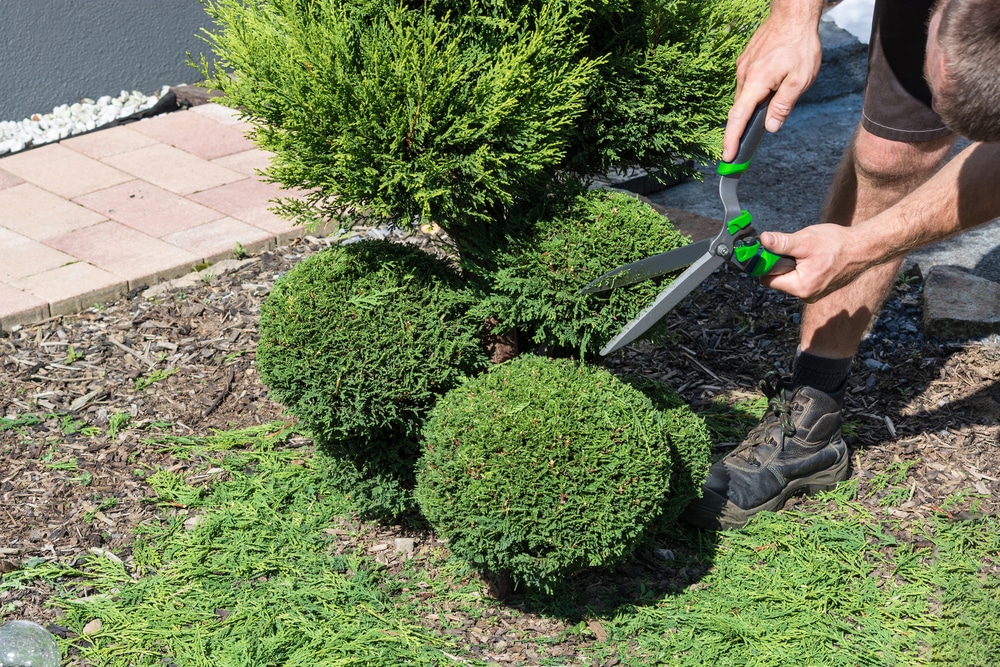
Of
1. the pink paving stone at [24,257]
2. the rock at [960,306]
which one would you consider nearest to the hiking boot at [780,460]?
the rock at [960,306]

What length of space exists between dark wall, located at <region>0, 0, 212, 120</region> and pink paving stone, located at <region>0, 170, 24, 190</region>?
32.3 inches

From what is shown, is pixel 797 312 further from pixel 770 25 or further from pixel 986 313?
pixel 770 25

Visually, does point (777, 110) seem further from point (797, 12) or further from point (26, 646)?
point (26, 646)

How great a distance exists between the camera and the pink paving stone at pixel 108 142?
5.81m

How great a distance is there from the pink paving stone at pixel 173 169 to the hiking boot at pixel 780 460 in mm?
3421

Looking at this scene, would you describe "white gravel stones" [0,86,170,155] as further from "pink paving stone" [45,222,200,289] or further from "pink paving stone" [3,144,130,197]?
"pink paving stone" [45,222,200,289]

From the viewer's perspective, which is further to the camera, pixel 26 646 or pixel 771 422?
pixel 771 422

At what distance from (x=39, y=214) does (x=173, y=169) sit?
2.69 feet

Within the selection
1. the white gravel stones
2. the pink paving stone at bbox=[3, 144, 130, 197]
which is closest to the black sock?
the pink paving stone at bbox=[3, 144, 130, 197]

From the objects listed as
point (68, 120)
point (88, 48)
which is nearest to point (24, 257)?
point (68, 120)

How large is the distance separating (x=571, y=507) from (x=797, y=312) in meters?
2.38

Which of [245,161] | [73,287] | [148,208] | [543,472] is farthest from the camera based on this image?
[245,161]

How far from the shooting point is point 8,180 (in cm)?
545

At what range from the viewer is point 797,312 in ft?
14.7
